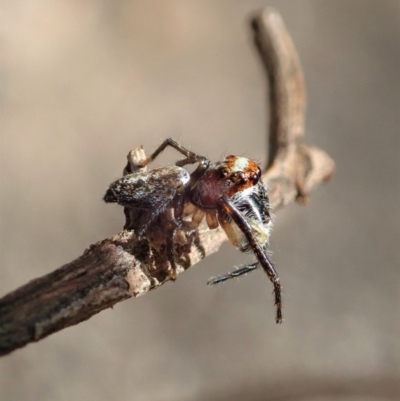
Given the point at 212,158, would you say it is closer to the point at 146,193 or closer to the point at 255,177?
the point at 255,177

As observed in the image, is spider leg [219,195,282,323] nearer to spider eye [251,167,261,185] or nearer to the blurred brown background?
spider eye [251,167,261,185]

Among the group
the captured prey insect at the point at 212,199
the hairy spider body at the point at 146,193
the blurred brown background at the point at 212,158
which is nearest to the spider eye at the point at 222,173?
the captured prey insect at the point at 212,199

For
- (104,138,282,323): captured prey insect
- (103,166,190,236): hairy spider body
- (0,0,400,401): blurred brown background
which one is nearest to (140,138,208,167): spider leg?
(104,138,282,323): captured prey insect

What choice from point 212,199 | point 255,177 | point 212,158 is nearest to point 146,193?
point 212,199

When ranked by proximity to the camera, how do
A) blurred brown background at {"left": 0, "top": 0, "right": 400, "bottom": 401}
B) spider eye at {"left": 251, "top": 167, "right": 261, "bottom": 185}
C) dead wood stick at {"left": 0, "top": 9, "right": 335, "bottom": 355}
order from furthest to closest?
blurred brown background at {"left": 0, "top": 0, "right": 400, "bottom": 401} → spider eye at {"left": 251, "top": 167, "right": 261, "bottom": 185} → dead wood stick at {"left": 0, "top": 9, "right": 335, "bottom": 355}

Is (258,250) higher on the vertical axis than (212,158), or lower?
lower

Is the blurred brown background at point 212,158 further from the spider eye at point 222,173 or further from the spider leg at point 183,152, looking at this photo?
the spider eye at point 222,173
